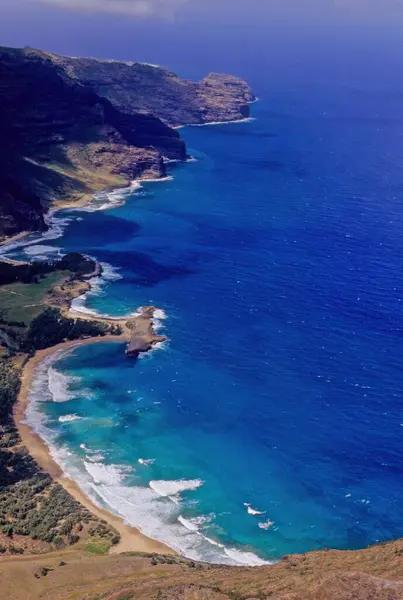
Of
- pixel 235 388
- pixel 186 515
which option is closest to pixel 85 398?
pixel 235 388

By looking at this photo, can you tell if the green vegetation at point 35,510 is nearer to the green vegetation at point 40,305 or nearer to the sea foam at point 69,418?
the sea foam at point 69,418

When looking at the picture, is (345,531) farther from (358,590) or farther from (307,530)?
(358,590)

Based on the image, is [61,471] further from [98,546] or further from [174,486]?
[98,546]

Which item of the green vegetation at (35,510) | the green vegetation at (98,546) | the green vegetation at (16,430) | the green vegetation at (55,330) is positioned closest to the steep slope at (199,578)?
the green vegetation at (98,546)

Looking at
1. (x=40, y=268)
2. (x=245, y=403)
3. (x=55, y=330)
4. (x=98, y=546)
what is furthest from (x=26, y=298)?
(x=98, y=546)

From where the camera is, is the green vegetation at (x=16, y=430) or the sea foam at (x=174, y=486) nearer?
the green vegetation at (x=16, y=430)

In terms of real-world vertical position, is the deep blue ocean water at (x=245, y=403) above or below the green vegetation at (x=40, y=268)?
below
